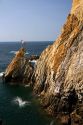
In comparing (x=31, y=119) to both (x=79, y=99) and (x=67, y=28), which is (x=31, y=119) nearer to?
(x=79, y=99)

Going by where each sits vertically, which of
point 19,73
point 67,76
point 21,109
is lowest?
point 21,109

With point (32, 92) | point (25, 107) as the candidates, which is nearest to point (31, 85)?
point (32, 92)

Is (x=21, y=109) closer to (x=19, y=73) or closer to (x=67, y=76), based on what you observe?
(x=67, y=76)

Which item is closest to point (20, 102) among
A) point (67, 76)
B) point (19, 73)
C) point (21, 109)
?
point (21, 109)

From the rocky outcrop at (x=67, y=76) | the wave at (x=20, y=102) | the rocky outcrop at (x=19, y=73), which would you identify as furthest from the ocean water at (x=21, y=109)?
the rocky outcrop at (x=19, y=73)

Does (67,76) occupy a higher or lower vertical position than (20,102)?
higher

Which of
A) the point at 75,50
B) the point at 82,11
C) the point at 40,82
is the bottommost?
the point at 40,82

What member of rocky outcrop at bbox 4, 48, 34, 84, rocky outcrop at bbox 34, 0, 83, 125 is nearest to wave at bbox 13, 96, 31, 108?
rocky outcrop at bbox 34, 0, 83, 125

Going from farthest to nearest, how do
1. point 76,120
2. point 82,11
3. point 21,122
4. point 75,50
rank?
point 82,11 → point 75,50 → point 21,122 → point 76,120

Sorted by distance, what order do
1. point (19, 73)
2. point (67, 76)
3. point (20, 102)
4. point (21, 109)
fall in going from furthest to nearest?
point (19, 73) → point (20, 102) → point (21, 109) → point (67, 76)
